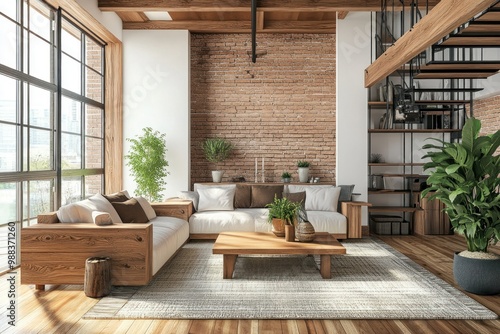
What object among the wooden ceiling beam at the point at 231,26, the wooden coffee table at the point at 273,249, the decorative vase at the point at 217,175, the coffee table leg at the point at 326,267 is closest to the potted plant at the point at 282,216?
the wooden coffee table at the point at 273,249

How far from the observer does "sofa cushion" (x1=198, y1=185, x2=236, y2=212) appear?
6867mm

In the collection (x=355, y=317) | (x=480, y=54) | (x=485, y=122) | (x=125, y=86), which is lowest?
(x=355, y=317)

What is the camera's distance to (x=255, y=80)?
7.87 metres

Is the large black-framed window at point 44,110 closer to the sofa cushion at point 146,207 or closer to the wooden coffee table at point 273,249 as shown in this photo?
the sofa cushion at point 146,207

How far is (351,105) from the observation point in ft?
24.2

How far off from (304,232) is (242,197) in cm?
255

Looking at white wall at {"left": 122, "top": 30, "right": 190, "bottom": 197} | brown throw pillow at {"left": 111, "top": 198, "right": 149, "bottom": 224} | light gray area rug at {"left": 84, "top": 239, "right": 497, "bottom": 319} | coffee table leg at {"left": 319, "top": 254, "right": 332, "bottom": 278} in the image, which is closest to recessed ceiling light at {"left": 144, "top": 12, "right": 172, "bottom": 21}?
white wall at {"left": 122, "top": 30, "right": 190, "bottom": 197}

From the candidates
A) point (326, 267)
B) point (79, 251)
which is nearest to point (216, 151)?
point (326, 267)

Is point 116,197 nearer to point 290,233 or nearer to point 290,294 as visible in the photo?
point 290,233

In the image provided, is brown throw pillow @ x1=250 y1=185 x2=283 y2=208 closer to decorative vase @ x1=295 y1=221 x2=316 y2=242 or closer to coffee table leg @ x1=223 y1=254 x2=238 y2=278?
decorative vase @ x1=295 y1=221 x2=316 y2=242

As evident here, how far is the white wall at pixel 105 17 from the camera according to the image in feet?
19.5

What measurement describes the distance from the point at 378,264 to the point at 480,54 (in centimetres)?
430

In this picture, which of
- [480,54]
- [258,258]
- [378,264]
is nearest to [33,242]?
[258,258]

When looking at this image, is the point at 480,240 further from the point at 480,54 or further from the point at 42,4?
the point at 42,4
